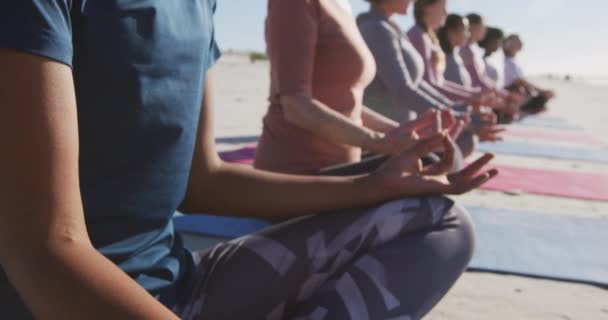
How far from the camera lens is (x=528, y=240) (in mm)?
2842

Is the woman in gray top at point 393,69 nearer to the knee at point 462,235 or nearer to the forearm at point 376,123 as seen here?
the forearm at point 376,123

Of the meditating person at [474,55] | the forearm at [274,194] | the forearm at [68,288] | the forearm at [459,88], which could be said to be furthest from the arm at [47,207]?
the meditating person at [474,55]

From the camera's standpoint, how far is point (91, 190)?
2.88ft

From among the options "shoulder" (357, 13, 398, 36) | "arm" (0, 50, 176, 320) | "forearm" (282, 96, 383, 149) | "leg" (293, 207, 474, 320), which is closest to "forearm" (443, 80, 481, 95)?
"shoulder" (357, 13, 398, 36)

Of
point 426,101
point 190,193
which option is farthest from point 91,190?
point 426,101

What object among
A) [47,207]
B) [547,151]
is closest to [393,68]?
[47,207]

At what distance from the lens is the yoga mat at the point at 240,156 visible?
15.0 ft

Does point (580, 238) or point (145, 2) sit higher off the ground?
point (145, 2)

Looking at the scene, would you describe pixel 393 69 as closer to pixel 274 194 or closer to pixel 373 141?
pixel 373 141

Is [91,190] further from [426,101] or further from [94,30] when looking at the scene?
[426,101]

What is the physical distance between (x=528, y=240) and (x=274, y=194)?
1.89m

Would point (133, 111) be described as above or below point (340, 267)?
above

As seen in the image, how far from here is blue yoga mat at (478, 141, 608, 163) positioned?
230 inches

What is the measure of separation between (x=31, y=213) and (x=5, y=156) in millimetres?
65
